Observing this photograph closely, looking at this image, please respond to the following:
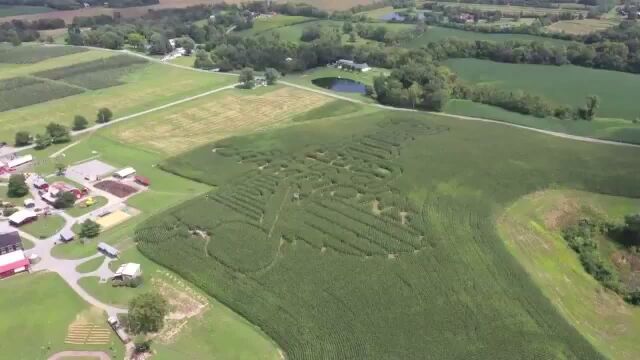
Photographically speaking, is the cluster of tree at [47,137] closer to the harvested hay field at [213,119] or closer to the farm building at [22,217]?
the harvested hay field at [213,119]

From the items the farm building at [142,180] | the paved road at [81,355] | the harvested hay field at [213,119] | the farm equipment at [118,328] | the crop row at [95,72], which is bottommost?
the paved road at [81,355]

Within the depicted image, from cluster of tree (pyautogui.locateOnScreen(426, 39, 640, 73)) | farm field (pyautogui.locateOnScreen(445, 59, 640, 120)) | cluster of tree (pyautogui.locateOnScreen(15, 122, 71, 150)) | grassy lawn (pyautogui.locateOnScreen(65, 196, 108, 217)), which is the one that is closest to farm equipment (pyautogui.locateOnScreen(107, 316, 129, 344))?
grassy lawn (pyautogui.locateOnScreen(65, 196, 108, 217))

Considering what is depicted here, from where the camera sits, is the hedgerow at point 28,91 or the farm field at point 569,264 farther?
the hedgerow at point 28,91

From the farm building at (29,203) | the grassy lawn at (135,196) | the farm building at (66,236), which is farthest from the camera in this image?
the farm building at (29,203)

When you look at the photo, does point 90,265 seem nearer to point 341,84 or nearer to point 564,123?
point 564,123

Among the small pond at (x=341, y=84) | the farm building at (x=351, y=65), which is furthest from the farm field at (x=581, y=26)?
the small pond at (x=341, y=84)

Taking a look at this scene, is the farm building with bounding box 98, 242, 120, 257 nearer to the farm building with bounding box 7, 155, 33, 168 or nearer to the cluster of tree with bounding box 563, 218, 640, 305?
the farm building with bounding box 7, 155, 33, 168
